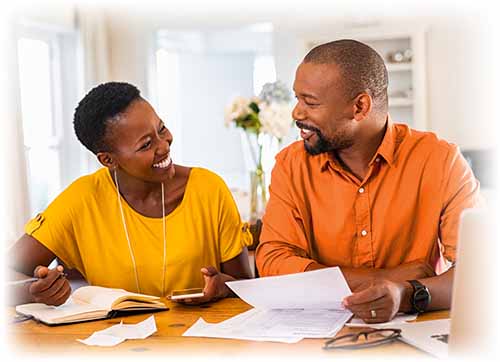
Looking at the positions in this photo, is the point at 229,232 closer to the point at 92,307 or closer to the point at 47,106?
the point at 92,307

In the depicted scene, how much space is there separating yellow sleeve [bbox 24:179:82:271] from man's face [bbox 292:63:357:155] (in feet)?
2.24

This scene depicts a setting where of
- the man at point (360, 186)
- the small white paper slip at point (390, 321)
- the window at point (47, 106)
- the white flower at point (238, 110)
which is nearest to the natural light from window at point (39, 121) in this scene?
the window at point (47, 106)

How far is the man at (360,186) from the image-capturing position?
2068 millimetres

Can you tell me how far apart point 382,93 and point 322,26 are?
428 centimetres

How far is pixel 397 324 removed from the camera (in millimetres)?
1697

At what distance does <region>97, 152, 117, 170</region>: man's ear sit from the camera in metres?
2.30

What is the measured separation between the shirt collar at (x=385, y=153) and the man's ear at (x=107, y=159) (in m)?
0.60

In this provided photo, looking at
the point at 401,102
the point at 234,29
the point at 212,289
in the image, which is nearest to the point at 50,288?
the point at 212,289

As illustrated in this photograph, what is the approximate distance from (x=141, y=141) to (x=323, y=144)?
505mm

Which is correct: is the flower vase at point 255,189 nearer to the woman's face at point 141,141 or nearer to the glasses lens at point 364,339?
the woman's face at point 141,141

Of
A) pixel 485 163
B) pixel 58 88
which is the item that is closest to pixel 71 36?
pixel 58 88

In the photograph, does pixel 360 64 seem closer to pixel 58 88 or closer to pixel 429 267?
pixel 429 267

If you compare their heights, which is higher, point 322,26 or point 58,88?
point 322,26

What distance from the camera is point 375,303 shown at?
1.70m
